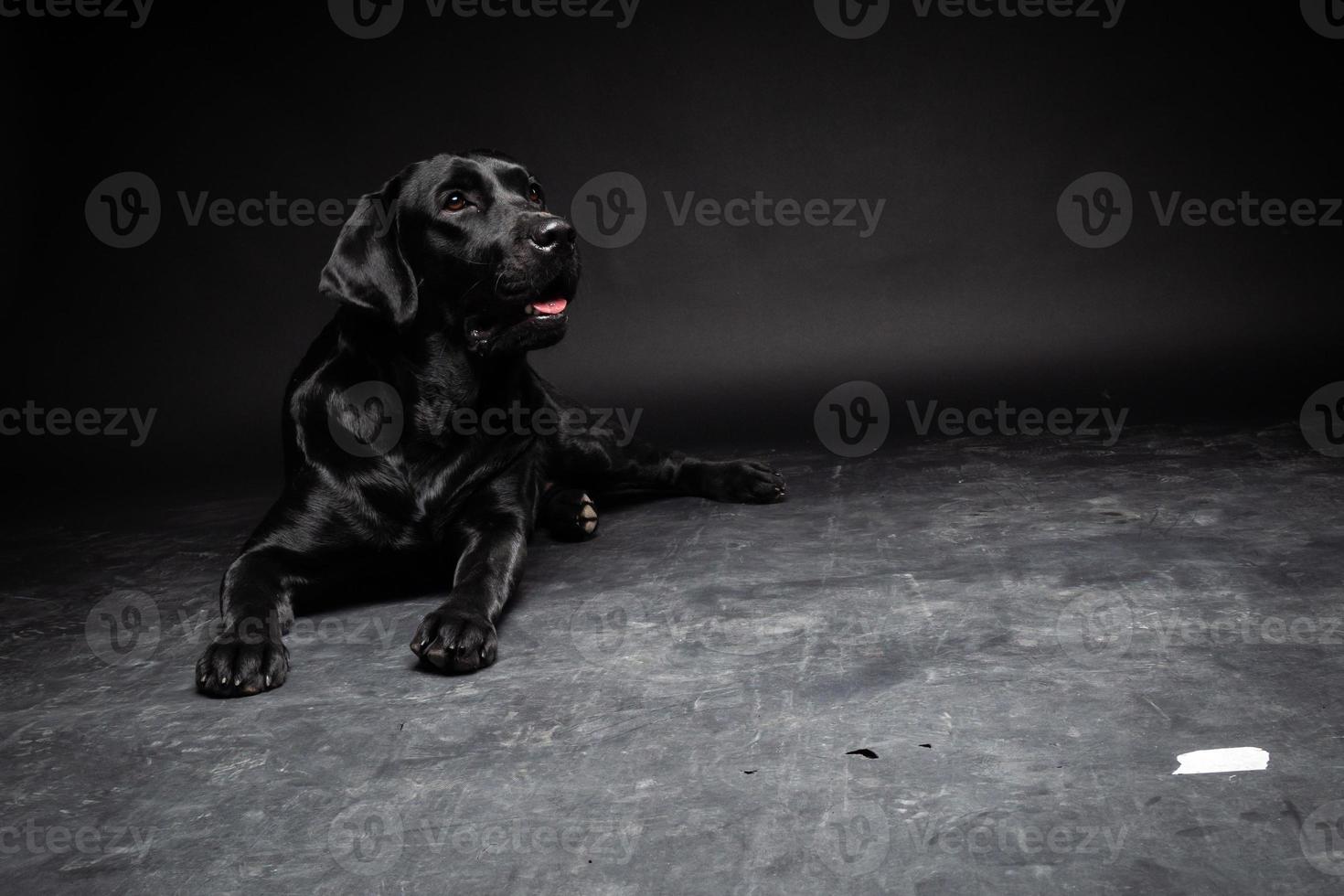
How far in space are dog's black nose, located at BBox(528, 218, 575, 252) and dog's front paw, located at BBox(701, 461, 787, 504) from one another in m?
1.32

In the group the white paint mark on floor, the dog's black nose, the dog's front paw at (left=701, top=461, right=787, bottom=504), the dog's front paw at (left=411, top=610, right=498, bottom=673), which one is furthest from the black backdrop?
the white paint mark on floor

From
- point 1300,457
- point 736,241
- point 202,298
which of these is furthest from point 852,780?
point 202,298

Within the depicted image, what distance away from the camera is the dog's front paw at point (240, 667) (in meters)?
2.66

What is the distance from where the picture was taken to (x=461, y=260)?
333cm

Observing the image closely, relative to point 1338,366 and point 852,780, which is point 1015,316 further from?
point 852,780

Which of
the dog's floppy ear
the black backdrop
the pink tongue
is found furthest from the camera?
the black backdrop

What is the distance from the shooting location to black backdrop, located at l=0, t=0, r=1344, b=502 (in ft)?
21.6

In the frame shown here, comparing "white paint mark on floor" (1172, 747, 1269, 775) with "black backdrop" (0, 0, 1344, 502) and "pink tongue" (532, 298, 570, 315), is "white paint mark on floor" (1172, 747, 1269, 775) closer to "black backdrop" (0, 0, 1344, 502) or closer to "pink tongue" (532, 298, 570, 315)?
"pink tongue" (532, 298, 570, 315)

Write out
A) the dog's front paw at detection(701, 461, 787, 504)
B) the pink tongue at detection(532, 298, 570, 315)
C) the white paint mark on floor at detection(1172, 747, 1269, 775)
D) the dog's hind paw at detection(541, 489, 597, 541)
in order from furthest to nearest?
the dog's front paw at detection(701, 461, 787, 504) < the dog's hind paw at detection(541, 489, 597, 541) < the pink tongue at detection(532, 298, 570, 315) < the white paint mark on floor at detection(1172, 747, 1269, 775)

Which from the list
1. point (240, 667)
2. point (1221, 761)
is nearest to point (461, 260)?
point (240, 667)

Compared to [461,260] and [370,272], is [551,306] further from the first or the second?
[370,272]

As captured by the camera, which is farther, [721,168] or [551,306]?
[721,168]

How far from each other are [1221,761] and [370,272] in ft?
7.57

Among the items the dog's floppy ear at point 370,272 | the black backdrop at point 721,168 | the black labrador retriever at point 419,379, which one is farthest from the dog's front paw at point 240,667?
the black backdrop at point 721,168
